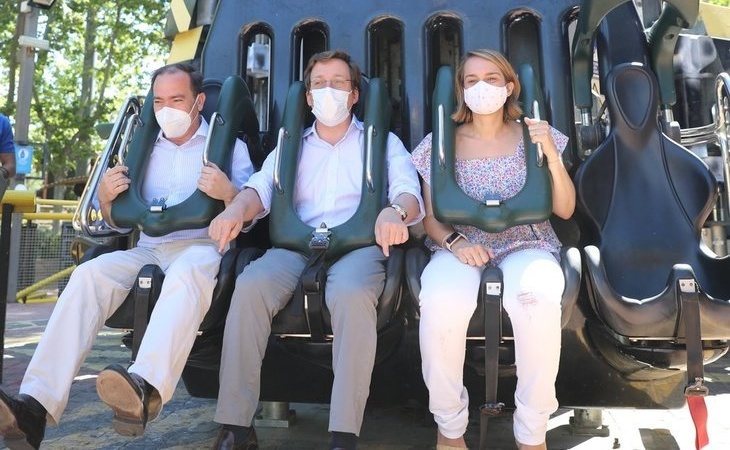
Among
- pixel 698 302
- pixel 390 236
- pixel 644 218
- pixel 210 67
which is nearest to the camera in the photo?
pixel 698 302

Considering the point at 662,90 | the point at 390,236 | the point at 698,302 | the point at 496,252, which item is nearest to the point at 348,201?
the point at 390,236

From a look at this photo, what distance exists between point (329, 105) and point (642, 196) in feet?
4.27

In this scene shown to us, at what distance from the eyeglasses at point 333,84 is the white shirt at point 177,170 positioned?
419 millimetres

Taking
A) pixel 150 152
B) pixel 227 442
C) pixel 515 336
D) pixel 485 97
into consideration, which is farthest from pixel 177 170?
pixel 515 336

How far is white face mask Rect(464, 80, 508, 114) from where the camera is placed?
2.48 meters

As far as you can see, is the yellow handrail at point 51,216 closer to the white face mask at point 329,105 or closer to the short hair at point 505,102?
the white face mask at point 329,105

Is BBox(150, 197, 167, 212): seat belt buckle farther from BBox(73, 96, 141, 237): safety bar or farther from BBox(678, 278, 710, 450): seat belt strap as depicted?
BBox(678, 278, 710, 450): seat belt strap

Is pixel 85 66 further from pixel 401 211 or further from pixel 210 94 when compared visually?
pixel 401 211

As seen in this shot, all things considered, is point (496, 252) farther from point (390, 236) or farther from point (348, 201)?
point (348, 201)

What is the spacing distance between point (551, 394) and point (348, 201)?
1062 mm

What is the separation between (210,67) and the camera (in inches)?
125

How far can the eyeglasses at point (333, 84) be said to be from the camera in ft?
8.81

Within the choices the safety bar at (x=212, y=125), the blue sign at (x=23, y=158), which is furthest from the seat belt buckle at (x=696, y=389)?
the blue sign at (x=23, y=158)

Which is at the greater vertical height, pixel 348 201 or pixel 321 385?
pixel 348 201
